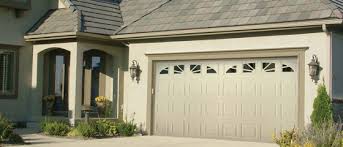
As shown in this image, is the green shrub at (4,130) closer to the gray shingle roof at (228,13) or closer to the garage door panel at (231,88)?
the gray shingle roof at (228,13)

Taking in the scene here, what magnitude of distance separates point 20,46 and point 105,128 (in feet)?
15.3

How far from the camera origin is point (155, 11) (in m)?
19.8

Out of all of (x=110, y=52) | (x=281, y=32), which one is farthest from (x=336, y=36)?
(x=110, y=52)

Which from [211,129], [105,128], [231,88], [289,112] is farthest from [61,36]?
[289,112]

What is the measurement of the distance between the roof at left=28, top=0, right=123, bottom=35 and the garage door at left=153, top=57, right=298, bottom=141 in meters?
2.50

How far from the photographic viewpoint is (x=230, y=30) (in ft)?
53.8

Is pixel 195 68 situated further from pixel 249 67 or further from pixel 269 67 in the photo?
pixel 269 67

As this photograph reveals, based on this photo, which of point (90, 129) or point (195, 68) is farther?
point (195, 68)

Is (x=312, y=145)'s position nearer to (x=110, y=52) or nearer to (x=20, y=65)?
(x=110, y=52)

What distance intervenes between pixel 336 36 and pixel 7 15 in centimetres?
1060

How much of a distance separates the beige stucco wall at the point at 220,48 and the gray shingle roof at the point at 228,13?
51cm

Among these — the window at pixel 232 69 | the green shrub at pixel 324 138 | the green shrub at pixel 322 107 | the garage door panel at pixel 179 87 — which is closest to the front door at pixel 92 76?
the garage door panel at pixel 179 87

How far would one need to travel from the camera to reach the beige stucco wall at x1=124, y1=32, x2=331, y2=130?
15.3m

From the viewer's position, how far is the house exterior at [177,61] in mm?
15630
